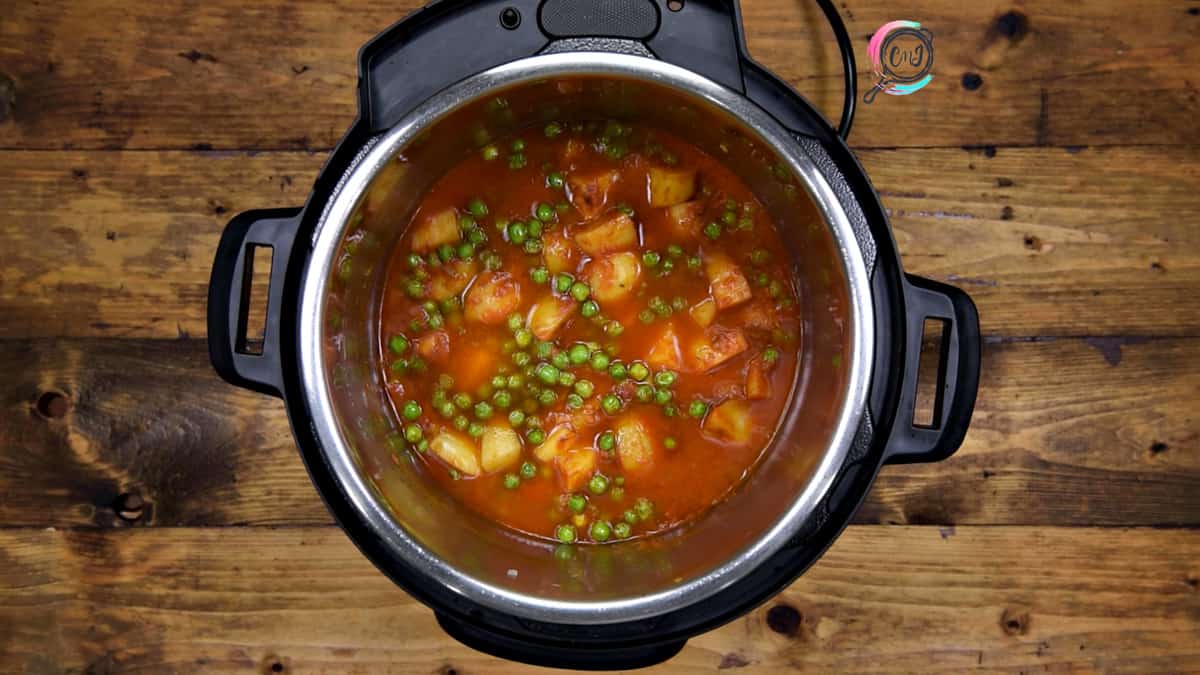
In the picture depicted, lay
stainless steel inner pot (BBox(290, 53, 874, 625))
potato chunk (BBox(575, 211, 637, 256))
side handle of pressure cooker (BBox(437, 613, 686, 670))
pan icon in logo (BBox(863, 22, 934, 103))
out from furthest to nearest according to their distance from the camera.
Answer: pan icon in logo (BBox(863, 22, 934, 103)), potato chunk (BBox(575, 211, 637, 256)), side handle of pressure cooker (BBox(437, 613, 686, 670)), stainless steel inner pot (BBox(290, 53, 874, 625))

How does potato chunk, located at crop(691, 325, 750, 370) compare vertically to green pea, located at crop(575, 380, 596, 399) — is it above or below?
above

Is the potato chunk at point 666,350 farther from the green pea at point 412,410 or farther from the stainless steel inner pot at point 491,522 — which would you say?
the green pea at point 412,410

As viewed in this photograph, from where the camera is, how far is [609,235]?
2.15 meters

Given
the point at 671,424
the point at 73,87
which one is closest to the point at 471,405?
the point at 671,424

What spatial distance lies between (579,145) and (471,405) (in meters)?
0.69

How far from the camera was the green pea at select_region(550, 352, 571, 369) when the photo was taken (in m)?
2.19

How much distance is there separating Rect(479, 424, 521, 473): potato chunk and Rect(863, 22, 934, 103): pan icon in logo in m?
1.27

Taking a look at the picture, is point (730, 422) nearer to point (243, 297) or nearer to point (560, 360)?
point (560, 360)

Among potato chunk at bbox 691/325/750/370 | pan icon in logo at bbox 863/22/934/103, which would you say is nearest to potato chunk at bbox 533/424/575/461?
potato chunk at bbox 691/325/750/370

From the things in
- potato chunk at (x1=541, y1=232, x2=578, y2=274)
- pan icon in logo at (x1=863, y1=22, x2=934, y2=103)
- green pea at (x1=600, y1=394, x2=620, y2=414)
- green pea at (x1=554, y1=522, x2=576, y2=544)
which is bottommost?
green pea at (x1=554, y1=522, x2=576, y2=544)

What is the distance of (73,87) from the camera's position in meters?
2.40

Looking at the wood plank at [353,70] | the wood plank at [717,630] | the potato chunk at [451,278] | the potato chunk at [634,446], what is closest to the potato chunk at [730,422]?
the potato chunk at [634,446]

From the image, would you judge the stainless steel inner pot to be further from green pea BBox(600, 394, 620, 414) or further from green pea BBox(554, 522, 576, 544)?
green pea BBox(600, 394, 620, 414)

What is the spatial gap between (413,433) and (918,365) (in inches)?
47.0
